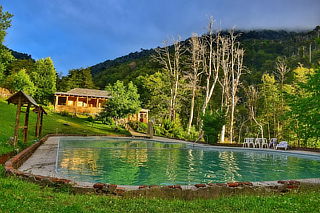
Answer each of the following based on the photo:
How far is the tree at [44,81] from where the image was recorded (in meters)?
44.0

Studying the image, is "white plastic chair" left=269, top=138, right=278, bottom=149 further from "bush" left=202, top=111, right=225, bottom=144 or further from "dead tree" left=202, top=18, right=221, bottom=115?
"dead tree" left=202, top=18, right=221, bottom=115

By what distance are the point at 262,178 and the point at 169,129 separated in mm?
21170

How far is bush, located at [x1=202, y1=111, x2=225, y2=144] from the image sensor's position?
68.4 ft

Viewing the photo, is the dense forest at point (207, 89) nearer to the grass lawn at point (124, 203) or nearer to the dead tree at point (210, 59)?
the dead tree at point (210, 59)

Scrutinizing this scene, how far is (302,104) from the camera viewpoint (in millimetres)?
11602

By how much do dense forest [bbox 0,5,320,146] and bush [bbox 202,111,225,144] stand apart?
0.08m

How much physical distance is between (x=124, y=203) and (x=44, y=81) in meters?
44.5

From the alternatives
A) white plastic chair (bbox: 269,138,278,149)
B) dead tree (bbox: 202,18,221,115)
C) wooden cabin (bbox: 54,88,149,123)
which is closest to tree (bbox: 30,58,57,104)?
wooden cabin (bbox: 54,88,149,123)

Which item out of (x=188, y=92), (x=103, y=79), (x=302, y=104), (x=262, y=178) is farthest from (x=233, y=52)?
(x=103, y=79)

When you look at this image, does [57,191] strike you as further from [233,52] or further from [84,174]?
[233,52]

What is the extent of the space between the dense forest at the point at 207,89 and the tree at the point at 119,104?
0.11m

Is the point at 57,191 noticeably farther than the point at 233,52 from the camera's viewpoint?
No

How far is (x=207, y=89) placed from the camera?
2722 cm

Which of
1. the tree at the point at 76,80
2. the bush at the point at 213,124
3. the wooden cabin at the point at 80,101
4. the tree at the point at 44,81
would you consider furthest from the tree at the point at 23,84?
the bush at the point at 213,124
